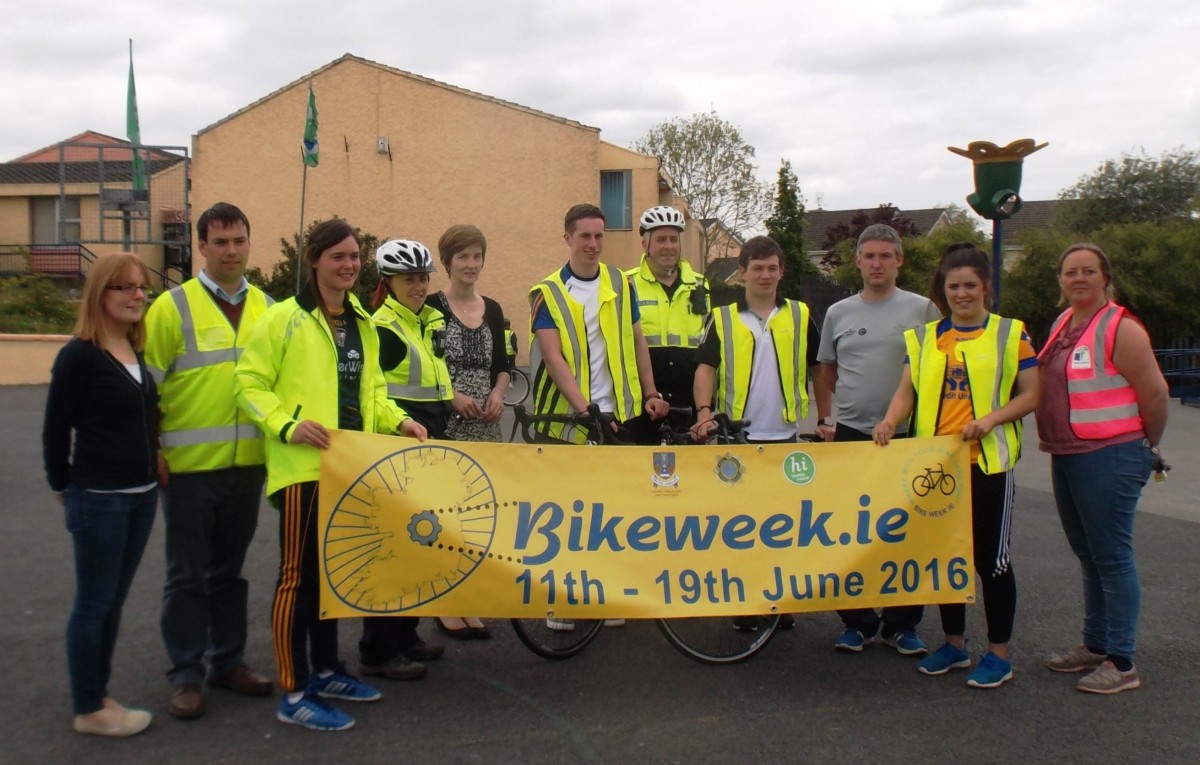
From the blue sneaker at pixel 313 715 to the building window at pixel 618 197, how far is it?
28.8 metres

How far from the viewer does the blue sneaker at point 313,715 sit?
4.30 metres

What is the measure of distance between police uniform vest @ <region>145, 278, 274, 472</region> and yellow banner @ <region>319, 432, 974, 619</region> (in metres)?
0.55

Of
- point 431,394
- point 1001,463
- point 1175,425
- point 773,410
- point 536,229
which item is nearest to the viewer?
point 1001,463

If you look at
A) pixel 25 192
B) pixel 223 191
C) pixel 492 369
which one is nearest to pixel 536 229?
pixel 223 191

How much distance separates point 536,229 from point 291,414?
27.6 metres

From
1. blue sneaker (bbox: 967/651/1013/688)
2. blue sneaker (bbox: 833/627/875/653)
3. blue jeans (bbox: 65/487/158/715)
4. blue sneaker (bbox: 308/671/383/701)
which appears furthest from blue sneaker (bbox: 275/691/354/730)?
blue sneaker (bbox: 967/651/1013/688)

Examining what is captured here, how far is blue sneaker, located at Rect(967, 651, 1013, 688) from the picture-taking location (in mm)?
4757

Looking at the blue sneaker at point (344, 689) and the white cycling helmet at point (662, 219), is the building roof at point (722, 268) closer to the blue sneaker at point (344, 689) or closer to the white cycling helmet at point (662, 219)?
the white cycling helmet at point (662, 219)

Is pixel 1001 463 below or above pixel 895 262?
below

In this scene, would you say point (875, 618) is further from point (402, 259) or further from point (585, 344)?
point (402, 259)

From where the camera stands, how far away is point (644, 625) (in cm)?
589

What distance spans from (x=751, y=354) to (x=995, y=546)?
1.53 meters

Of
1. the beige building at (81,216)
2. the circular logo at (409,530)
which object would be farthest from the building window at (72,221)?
the circular logo at (409,530)

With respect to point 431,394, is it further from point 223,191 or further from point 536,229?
point 223,191
